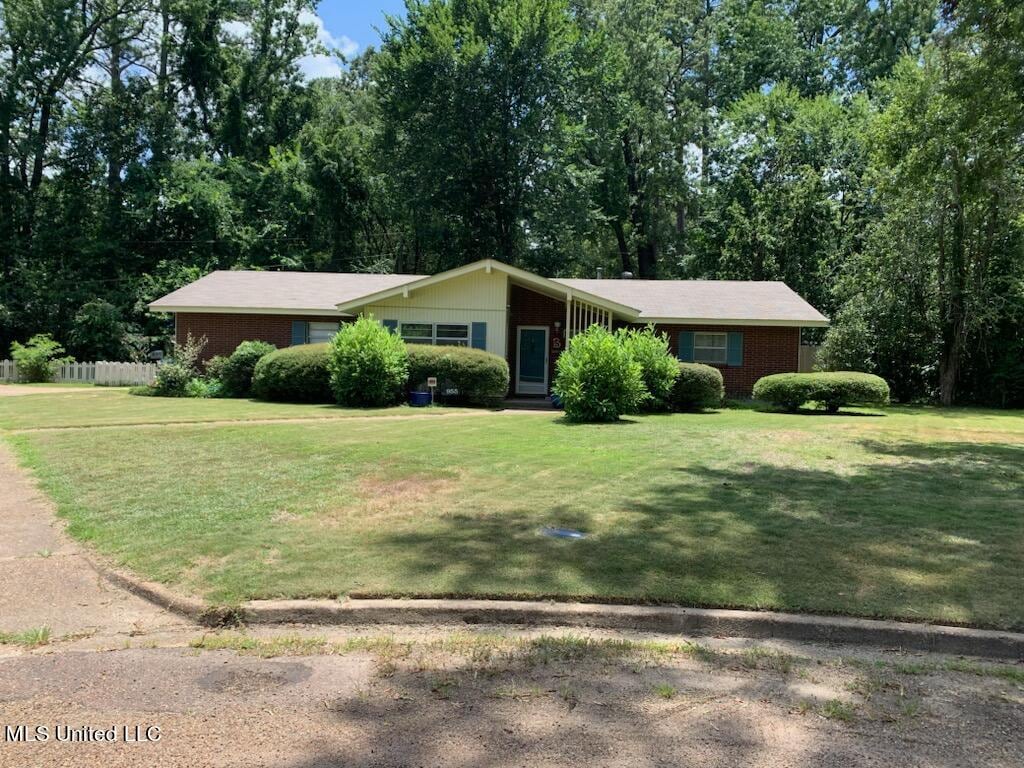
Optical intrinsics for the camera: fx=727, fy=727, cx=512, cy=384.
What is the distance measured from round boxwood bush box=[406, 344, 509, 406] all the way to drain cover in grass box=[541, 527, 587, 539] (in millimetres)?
12390

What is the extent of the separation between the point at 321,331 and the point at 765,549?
20.1 m

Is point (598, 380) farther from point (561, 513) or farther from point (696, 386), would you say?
point (561, 513)

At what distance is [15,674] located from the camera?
379 cm

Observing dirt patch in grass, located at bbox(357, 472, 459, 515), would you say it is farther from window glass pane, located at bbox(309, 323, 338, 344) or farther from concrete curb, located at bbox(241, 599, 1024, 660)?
window glass pane, located at bbox(309, 323, 338, 344)

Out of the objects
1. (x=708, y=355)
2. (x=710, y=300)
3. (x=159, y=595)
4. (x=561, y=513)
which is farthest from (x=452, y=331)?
(x=159, y=595)

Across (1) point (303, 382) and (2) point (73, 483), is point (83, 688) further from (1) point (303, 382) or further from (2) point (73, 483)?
(1) point (303, 382)

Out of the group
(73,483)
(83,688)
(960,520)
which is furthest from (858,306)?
(83,688)

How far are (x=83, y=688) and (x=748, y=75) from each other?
149ft

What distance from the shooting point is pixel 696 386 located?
17.8m

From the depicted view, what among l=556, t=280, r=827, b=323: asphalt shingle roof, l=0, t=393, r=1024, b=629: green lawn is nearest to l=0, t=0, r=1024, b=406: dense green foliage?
l=556, t=280, r=827, b=323: asphalt shingle roof

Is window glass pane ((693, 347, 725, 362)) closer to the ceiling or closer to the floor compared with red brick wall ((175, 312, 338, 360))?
closer to the floor

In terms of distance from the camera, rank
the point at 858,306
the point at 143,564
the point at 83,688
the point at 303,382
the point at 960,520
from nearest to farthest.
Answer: the point at 83,688 < the point at 143,564 < the point at 960,520 < the point at 303,382 < the point at 858,306

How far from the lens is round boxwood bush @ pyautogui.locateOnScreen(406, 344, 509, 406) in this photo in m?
18.7

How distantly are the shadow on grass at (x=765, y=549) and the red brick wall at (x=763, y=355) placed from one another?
1491 cm
